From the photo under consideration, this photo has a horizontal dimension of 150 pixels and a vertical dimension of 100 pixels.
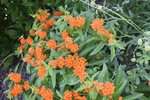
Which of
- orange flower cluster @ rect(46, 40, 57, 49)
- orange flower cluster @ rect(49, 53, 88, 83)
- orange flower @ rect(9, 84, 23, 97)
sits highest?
orange flower cluster @ rect(46, 40, 57, 49)

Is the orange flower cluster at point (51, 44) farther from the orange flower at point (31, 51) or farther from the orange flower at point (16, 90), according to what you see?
the orange flower at point (16, 90)

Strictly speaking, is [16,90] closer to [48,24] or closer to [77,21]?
[48,24]

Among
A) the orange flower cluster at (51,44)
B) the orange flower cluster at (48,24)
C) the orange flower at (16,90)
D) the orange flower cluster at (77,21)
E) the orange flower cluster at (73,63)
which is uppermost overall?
the orange flower cluster at (77,21)

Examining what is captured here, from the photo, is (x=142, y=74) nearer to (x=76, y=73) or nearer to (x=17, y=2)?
(x=76, y=73)

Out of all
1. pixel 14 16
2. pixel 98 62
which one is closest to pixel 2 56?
pixel 14 16

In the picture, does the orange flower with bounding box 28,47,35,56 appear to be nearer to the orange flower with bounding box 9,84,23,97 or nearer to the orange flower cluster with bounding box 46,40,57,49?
the orange flower cluster with bounding box 46,40,57,49

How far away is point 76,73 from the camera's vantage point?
1.54 m

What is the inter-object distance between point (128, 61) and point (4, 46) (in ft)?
9.22

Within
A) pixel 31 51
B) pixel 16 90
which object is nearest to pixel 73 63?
pixel 31 51

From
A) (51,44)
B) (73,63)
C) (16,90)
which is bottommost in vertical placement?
(16,90)

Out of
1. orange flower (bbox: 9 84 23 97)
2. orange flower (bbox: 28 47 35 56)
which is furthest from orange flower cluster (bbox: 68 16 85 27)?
orange flower (bbox: 9 84 23 97)

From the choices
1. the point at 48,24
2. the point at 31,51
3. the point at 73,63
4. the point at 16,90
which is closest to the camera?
the point at 73,63

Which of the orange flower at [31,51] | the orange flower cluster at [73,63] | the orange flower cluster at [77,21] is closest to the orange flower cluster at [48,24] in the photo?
the orange flower at [31,51]

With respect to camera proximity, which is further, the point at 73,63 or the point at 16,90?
the point at 16,90
